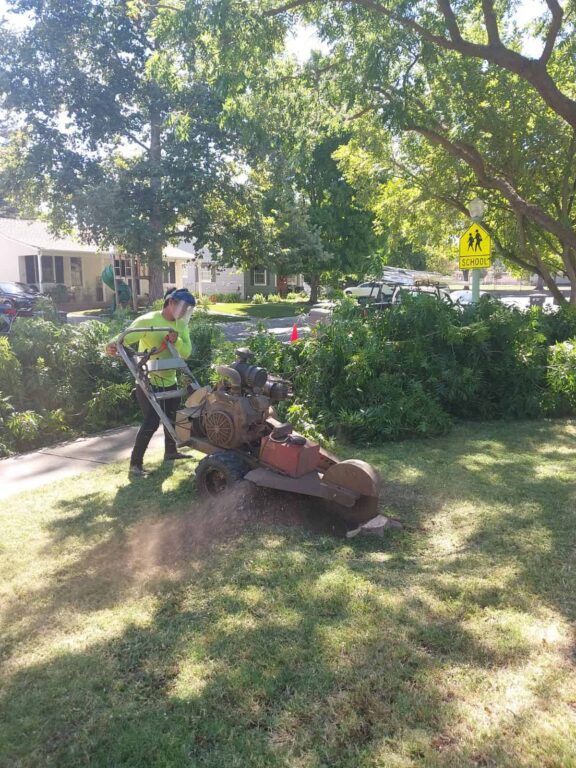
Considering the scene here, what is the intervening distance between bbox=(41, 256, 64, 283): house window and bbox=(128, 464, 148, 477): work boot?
3054 cm

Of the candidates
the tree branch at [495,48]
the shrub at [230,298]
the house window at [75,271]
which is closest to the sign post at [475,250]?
the tree branch at [495,48]

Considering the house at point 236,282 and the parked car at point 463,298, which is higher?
the house at point 236,282

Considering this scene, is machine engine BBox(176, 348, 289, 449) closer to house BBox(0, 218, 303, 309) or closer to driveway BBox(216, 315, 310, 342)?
driveway BBox(216, 315, 310, 342)

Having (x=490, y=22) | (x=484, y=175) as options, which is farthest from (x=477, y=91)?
(x=490, y=22)

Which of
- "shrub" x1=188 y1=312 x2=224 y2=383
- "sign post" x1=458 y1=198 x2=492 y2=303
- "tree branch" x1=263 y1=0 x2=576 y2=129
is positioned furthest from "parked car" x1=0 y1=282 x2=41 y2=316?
"tree branch" x1=263 y1=0 x2=576 y2=129

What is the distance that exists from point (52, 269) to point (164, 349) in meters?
30.9

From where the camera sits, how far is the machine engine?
4.96 meters

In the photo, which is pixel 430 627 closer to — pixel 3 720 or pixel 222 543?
pixel 222 543

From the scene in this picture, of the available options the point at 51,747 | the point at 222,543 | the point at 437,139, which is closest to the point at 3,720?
the point at 51,747

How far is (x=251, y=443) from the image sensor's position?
5172mm

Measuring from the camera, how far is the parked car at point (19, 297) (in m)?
21.8

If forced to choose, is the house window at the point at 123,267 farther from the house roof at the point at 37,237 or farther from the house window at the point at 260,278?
the house window at the point at 260,278

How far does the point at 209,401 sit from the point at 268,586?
76.6 inches

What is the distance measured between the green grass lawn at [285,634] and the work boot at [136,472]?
70 cm
